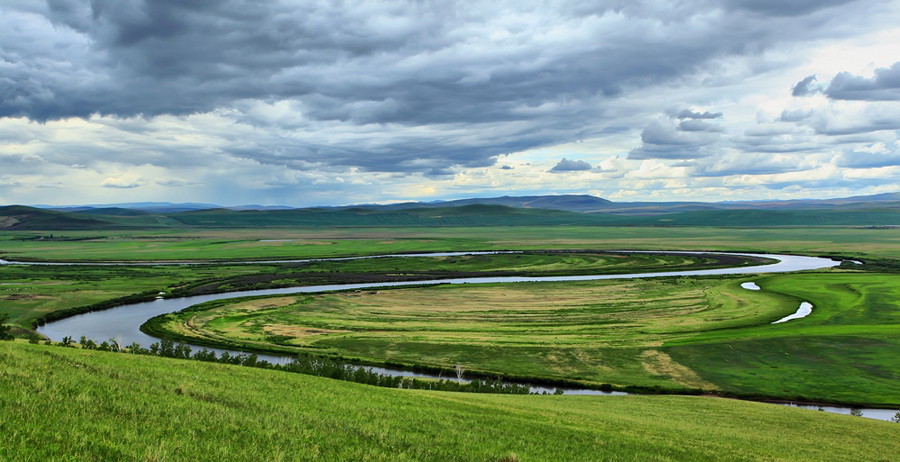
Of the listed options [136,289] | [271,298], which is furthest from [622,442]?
[136,289]

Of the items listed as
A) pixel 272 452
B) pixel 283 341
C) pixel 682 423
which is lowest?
pixel 283 341

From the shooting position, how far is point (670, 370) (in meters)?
59.8

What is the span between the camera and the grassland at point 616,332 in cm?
5816

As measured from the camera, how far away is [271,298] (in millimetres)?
108812

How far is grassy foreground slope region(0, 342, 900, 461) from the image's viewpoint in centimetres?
1145

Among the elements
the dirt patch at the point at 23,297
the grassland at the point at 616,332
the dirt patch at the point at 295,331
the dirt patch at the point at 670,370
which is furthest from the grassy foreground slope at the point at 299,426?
the dirt patch at the point at 23,297

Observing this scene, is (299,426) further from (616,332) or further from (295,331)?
(616,332)

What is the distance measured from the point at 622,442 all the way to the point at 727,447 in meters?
5.75

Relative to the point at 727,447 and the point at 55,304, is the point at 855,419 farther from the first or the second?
the point at 55,304

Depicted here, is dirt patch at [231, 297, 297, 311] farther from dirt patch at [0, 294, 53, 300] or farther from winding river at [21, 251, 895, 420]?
dirt patch at [0, 294, 53, 300]

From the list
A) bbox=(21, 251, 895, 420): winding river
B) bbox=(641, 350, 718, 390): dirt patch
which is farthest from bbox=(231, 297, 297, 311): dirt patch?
bbox=(641, 350, 718, 390): dirt patch

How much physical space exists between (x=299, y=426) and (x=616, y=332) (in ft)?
224

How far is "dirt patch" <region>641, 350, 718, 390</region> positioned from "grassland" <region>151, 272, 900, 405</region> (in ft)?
0.71

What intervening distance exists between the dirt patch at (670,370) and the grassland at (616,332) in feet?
0.71
